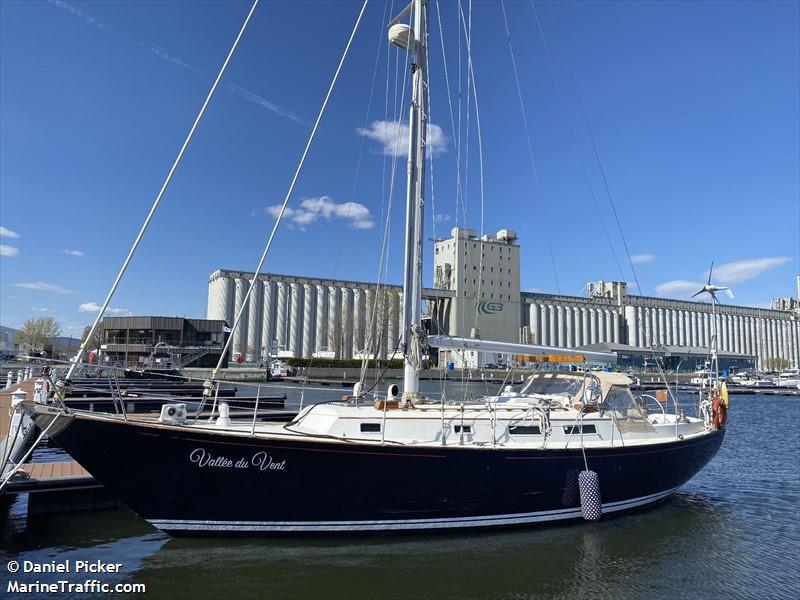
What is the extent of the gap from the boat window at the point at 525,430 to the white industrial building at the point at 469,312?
51438 millimetres

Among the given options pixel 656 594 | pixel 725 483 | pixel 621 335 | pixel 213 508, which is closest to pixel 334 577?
pixel 213 508

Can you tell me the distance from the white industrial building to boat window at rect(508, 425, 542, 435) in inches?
2025

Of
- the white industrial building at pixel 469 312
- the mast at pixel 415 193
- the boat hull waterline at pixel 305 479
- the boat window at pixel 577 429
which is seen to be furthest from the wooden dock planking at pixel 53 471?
the white industrial building at pixel 469 312

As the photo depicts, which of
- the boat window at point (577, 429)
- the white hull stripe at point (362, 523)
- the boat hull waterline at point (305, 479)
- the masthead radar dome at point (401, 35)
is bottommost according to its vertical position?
the white hull stripe at point (362, 523)

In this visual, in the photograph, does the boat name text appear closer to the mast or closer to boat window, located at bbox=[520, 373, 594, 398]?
the mast

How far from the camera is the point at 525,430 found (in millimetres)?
10695

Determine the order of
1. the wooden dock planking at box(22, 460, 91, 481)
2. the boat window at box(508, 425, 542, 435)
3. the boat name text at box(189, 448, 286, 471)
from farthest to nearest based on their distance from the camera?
the wooden dock planking at box(22, 460, 91, 481) < the boat window at box(508, 425, 542, 435) < the boat name text at box(189, 448, 286, 471)

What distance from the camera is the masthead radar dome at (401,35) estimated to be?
43.3ft

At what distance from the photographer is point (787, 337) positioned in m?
150

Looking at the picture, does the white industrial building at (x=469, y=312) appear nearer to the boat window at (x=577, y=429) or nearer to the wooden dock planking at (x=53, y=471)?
the wooden dock planking at (x=53, y=471)

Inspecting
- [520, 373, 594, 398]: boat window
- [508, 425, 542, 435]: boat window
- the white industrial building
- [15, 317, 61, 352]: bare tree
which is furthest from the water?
[15, 317, 61, 352]: bare tree

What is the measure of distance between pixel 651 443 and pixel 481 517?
4476 millimetres

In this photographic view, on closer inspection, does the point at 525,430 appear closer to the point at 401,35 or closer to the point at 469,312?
the point at 401,35

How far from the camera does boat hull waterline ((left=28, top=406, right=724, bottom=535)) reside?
8.62 metres
